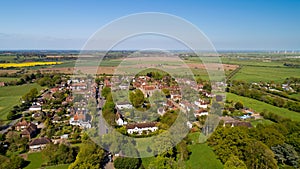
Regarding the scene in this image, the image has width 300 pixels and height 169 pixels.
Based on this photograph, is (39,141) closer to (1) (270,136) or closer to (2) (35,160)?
(2) (35,160)

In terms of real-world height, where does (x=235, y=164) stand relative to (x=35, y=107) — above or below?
above

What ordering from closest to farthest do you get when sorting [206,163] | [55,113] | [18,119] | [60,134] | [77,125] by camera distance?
[206,163] < [60,134] < [77,125] < [18,119] < [55,113]

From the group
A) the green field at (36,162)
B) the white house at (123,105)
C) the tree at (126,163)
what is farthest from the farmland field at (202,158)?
the white house at (123,105)

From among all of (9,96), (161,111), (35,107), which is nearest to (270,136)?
(161,111)

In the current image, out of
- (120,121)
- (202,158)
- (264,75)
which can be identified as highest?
(264,75)

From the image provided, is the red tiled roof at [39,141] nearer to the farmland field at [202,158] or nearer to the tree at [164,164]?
the tree at [164,164]

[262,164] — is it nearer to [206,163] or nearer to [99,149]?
[206,163]

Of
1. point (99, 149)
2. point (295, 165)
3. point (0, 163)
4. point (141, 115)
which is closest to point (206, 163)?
point (295, 165)
